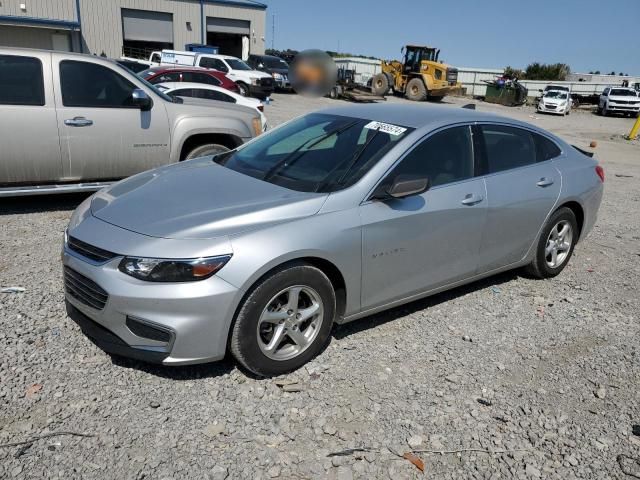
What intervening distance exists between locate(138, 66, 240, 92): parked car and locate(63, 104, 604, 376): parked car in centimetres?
1218

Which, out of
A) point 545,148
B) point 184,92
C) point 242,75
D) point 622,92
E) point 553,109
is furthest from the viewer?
point 622,92

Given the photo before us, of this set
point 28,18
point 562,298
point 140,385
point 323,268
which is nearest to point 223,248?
point 323,268

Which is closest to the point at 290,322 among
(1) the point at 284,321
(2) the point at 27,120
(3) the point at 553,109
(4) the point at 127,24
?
(1) the point at 284,321

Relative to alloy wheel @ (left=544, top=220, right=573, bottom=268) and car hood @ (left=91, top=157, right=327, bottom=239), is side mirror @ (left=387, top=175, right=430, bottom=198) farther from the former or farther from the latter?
alloy wheel @ (left=544, top=220, right=573, bottom=268)

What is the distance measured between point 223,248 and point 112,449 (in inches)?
45.2

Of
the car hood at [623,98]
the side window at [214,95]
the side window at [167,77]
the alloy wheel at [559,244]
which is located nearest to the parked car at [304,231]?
the alloy wheel at [559,244]

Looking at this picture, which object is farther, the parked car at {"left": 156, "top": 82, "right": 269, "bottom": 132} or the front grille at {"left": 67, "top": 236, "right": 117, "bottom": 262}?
the parked car at {"left": 156, "top": 82, "right": 269, "bottom": 132}

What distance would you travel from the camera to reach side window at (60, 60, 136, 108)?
593 centimetres

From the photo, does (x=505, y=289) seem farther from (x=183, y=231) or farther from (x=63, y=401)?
(x=63, y=401)

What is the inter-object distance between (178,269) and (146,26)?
3952 cm

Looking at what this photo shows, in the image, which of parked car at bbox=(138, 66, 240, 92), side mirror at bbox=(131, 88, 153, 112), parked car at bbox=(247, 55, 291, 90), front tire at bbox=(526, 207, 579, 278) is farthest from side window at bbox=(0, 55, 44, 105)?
parked car at bbox=(247, 55, 291, 90)

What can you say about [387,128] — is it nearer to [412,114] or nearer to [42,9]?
[412,114]

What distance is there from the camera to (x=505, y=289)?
4965 millimetres

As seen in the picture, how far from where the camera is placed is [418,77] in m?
31.2
